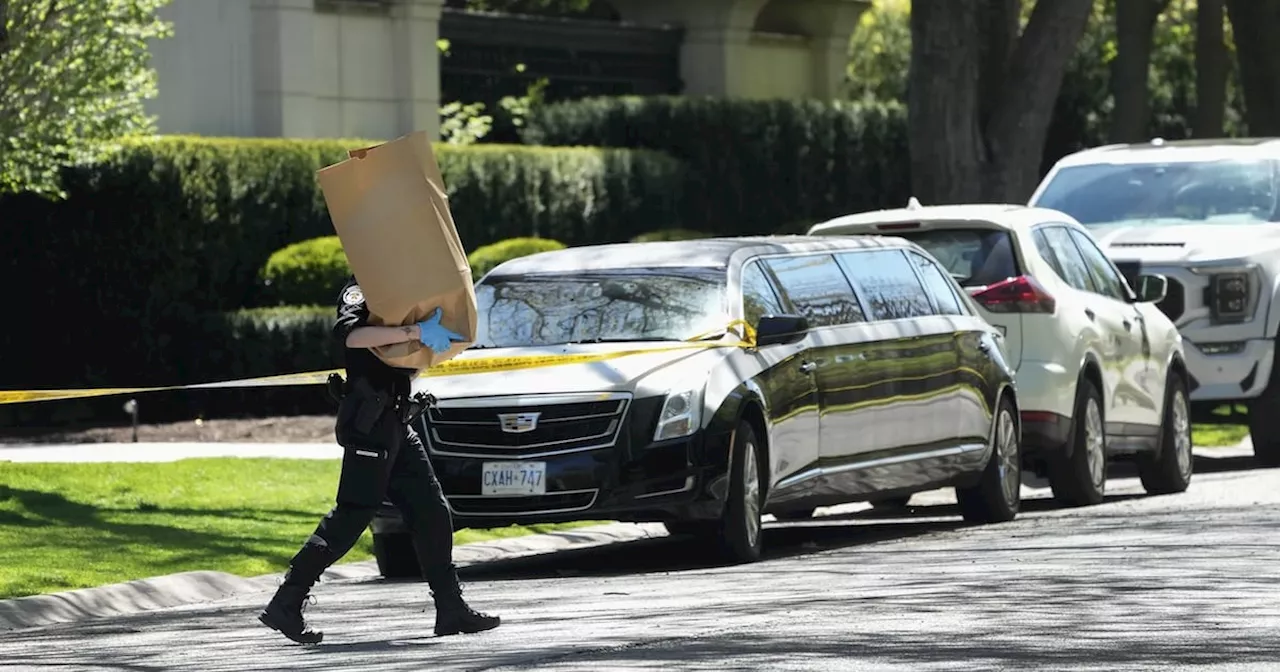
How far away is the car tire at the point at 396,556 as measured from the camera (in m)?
13.3

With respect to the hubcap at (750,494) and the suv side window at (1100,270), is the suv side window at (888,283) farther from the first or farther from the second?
the suv side window at (1100,270)

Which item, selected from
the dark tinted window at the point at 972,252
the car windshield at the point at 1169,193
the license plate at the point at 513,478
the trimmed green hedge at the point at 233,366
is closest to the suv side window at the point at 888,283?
the dark tinted window at the point at 972,252

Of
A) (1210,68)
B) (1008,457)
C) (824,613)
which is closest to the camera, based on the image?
(824,613)

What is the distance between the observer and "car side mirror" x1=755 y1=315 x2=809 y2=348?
13.0 metres

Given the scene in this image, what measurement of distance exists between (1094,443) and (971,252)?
1453 millimetres

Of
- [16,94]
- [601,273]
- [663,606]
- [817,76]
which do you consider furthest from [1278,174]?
[817,76]

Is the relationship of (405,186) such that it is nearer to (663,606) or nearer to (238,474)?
(663,606)

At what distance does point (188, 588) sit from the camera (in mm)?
13023

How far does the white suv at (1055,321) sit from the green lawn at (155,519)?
305cm

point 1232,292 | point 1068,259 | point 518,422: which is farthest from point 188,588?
point 1232,292

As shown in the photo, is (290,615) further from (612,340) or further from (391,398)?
(612,340)

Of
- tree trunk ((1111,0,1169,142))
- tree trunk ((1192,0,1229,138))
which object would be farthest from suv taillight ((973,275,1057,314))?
tree trunk ((1192,0,1229,138))

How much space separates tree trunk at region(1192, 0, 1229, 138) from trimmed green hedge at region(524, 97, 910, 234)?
3.96 meters

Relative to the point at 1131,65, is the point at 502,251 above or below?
below
